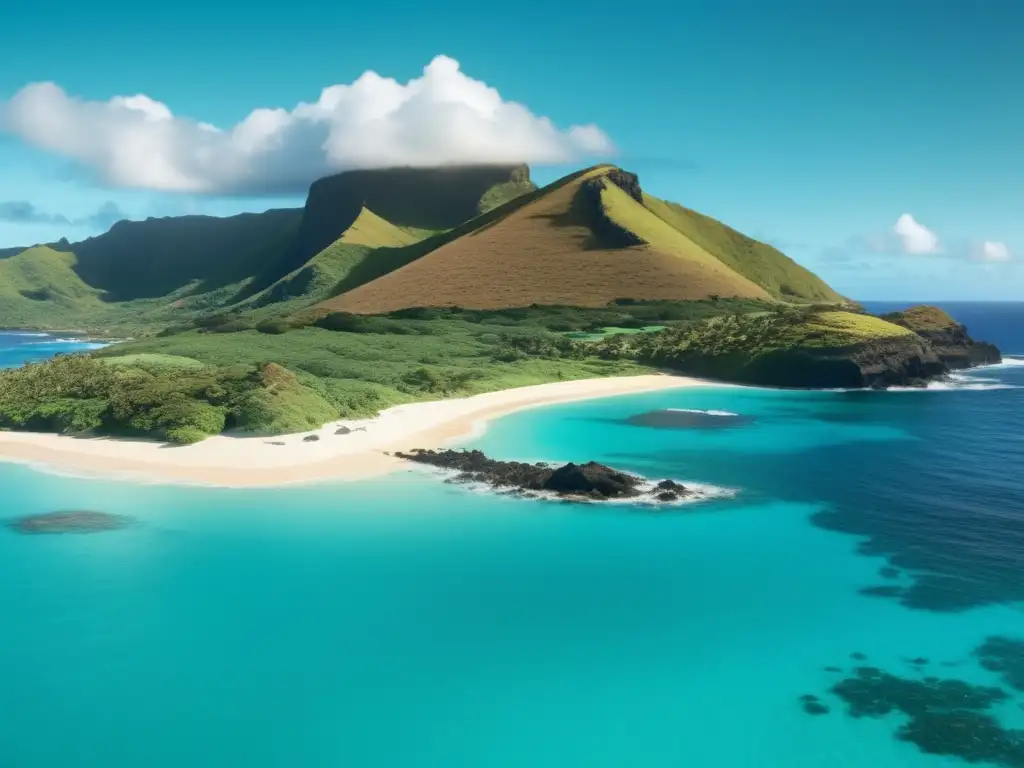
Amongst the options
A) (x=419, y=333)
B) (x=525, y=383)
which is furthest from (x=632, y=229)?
(x=525, y=383)

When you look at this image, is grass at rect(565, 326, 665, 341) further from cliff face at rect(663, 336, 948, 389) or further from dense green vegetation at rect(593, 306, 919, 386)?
cliff face at rect(663, 336, 948, 389)

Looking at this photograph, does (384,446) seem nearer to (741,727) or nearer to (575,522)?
(575,522)

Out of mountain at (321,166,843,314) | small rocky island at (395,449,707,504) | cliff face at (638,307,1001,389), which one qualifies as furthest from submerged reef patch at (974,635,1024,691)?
mountain at (321,166,843,314)

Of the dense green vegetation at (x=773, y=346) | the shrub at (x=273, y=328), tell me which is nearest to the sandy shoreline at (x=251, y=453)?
the dense green vegetation at (x=773, y=346)

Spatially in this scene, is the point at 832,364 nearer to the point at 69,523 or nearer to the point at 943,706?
the point at 943,706

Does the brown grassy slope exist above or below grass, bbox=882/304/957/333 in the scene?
above

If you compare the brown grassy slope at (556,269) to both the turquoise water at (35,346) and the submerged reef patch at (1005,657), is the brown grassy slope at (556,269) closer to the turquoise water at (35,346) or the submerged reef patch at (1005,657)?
the turquoise water at (35,346)
